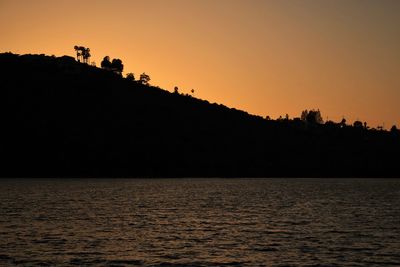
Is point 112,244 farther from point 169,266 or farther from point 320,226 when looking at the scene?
point 320,226

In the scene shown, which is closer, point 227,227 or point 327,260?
point 327,260

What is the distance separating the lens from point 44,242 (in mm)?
66562

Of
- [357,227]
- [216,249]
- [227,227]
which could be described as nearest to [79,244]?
[216,249]

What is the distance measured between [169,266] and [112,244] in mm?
15109

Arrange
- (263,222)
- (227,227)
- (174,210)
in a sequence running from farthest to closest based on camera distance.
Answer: (174,210), (263,222), (227,227)

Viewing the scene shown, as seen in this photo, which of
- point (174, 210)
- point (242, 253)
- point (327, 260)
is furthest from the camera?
point (174, 210)

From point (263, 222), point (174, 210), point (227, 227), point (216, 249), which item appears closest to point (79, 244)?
point (216, 249)

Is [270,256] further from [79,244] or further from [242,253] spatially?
[79,244]

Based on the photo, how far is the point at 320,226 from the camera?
8919 cm

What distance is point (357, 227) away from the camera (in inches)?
3447

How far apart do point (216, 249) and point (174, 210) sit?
5583 centimetres

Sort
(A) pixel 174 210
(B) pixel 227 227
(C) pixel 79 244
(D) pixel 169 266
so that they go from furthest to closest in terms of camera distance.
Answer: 1. (A) pixel 174 210
2. (B) pixel 227 227
3. (C) pixel 79 244
4. (D) pixel 169 266

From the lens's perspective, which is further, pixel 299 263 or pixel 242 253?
pixel 242 253

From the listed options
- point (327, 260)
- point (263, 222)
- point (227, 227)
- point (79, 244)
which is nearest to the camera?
point (327, 260)
